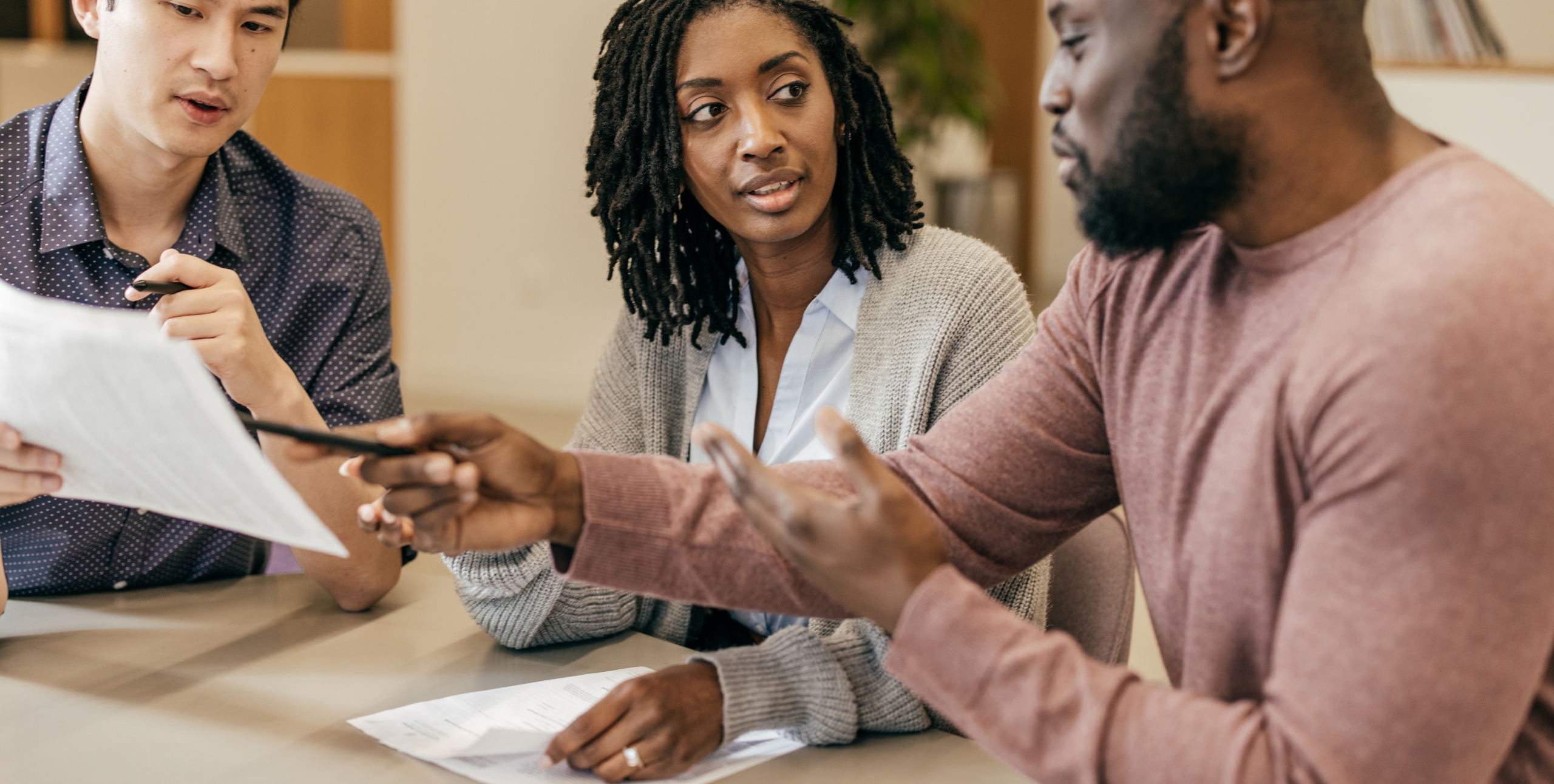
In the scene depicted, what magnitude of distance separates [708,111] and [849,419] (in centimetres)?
37

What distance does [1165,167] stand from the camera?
80cm

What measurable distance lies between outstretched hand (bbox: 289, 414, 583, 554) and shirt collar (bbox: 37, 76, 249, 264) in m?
0.66

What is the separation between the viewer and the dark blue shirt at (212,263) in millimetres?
1381

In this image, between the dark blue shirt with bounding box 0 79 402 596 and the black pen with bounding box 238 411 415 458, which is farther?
the dark blue shirt with bounding box 0 79 402 596

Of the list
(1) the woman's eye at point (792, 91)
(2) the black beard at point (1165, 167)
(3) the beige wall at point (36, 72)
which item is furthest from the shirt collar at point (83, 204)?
(3) the beige wall at point (36, 72)

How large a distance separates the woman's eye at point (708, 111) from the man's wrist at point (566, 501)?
56 centimetres

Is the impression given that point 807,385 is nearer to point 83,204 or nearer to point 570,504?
point 570,504

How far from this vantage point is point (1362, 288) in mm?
718

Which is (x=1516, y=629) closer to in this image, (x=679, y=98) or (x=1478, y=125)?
(x=679, y=98)

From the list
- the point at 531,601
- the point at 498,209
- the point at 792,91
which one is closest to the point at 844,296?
the point at 792,91

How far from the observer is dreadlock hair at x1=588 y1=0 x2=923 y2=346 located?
141 cm

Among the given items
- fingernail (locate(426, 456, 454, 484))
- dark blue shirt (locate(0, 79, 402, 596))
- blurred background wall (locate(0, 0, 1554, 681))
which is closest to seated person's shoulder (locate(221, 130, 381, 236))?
dark blue shirt (locate(0, 79, 402, 596))

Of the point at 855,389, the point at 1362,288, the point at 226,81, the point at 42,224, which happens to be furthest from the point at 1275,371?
the point at 42,224

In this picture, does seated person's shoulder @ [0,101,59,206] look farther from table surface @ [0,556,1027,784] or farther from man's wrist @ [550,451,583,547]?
man's wrist @ [550,451,583,547]
